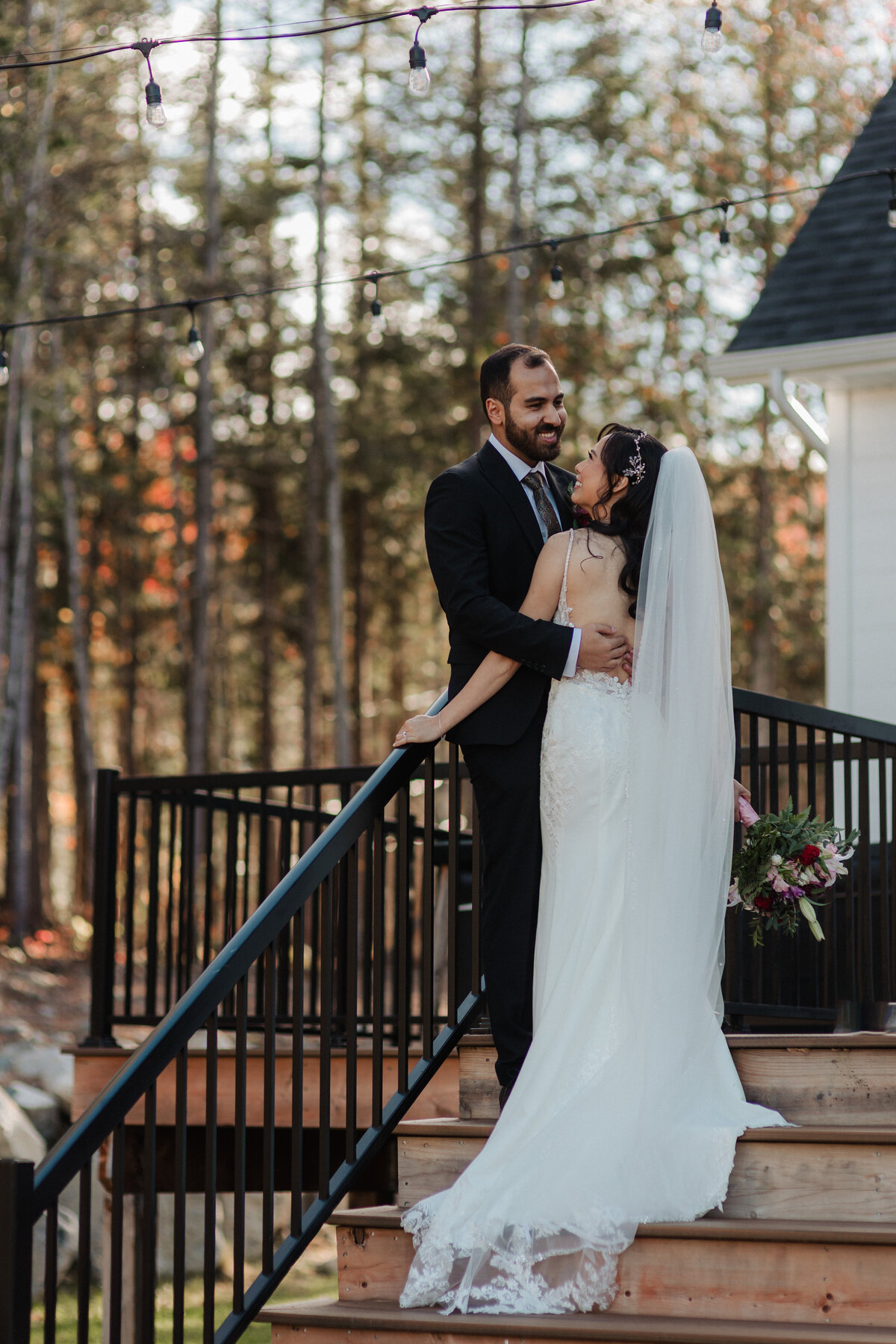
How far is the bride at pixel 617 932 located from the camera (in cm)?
333

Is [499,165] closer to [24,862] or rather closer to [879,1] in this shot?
[879,1]

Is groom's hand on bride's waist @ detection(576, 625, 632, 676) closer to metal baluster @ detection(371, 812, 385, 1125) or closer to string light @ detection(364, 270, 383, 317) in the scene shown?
metal baluster @ detection(371, 812, 385, 1125)

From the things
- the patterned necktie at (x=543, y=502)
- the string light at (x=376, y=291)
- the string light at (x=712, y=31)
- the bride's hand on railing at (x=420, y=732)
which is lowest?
the bride's hand on railing at (x=420, y=732)

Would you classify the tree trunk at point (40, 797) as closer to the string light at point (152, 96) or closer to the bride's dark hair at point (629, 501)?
the string light at point (152, 96)

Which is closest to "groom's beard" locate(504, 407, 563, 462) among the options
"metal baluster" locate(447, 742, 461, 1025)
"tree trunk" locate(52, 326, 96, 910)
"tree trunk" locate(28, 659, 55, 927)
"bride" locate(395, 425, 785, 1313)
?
"bride" locate(395, 425, 785, 1313)

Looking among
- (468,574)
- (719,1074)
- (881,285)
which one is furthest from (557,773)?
(881,285)

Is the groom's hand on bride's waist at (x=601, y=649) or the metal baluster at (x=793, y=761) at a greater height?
the groom's hand on bride's waist at (x=601, y=649)

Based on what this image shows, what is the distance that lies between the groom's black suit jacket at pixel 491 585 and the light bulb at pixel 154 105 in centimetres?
180

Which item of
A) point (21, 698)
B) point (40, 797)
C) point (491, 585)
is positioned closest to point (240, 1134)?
point (491, 585)

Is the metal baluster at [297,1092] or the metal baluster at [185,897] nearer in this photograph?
the metal baluster at [297,1092]

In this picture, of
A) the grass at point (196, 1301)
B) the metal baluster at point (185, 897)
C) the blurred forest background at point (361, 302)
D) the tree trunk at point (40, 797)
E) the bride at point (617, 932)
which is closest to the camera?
the bride at point (617, 932)

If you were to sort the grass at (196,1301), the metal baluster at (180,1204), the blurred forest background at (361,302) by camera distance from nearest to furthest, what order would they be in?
the metal baluster at (180,1204)
the grass at (196,1301)
the blurred forest background at (361,302)

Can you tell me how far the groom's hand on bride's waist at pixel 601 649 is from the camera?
3885mm

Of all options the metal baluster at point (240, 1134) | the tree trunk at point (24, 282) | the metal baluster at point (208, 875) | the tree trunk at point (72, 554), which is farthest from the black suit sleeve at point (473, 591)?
the tree trunk at point (72, 554)
